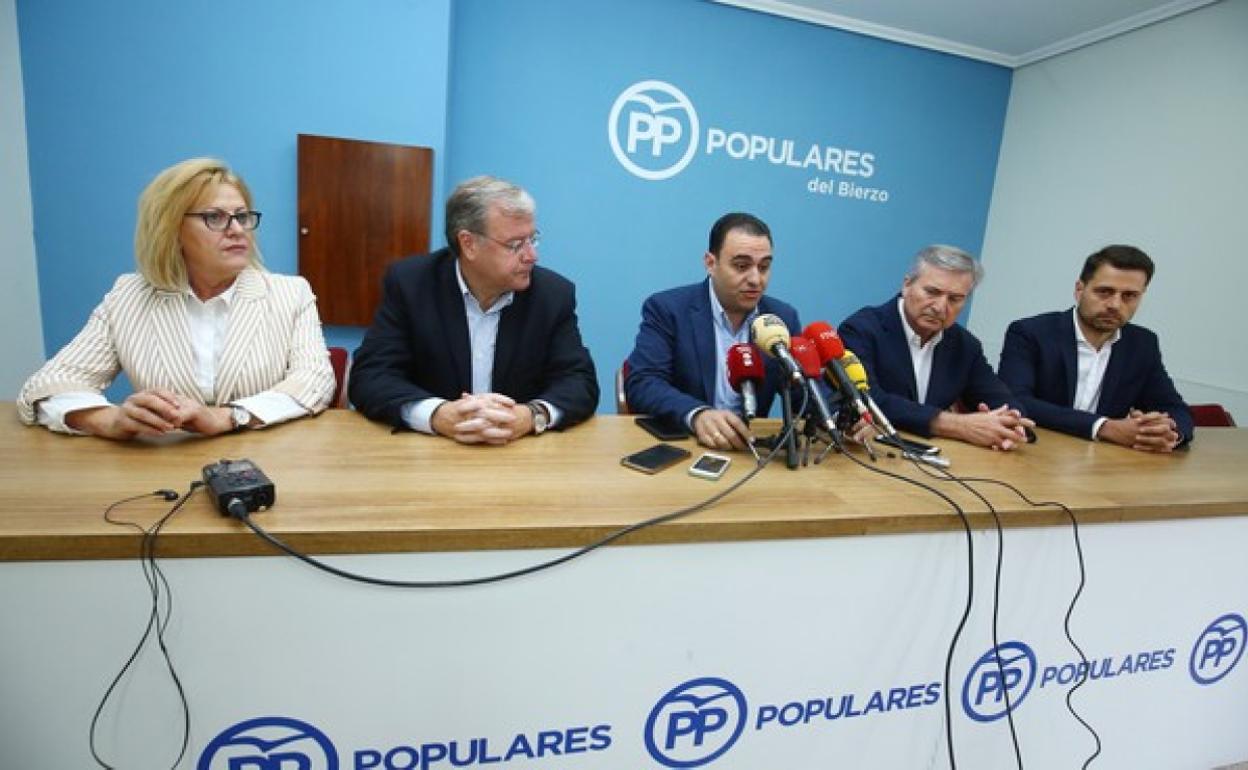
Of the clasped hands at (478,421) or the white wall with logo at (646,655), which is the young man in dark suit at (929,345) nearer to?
the white wall with logo at (646,655)

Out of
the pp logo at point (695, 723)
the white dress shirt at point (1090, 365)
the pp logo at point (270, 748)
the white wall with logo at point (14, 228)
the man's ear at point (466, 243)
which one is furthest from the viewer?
the white wall with logo at point (14, 228)

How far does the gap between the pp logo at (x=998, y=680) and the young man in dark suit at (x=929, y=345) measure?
2.53 feet

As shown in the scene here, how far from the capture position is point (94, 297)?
3152mm

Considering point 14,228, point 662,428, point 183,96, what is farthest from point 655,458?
point 14,228

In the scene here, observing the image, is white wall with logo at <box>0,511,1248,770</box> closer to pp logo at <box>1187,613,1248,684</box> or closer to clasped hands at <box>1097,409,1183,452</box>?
pp logo at <box>1187,613,1248,684</box>

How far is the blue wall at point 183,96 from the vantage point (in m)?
2.90

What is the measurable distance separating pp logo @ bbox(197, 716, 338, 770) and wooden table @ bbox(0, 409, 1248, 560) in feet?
1.06

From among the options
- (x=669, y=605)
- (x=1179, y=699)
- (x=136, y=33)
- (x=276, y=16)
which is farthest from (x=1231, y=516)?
(x=136, y=33)

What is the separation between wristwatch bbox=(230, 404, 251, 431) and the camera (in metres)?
1.43

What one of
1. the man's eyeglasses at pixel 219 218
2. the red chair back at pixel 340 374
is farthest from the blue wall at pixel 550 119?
the man's eyeglasses at pixel 219 218

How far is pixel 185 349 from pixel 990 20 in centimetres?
473

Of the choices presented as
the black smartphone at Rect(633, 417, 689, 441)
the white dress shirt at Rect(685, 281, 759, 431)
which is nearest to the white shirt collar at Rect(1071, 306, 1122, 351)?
the white dress shirt at Rect(685, 281, 759, 431)

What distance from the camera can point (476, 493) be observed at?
3.99 ft

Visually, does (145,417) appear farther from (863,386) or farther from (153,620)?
(863,386)
